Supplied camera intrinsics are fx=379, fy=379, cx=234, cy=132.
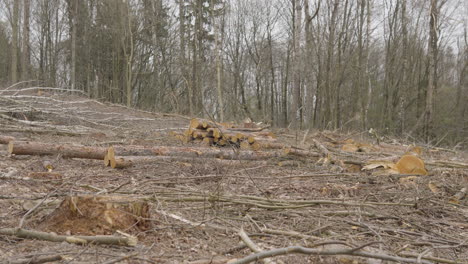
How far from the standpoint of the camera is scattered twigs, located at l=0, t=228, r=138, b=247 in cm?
254

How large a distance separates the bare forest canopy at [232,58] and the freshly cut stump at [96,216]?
1529 cm

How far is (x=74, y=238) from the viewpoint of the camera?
253 cm

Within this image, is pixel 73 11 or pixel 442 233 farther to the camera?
pixel 73 11

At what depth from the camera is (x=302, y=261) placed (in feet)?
8.54

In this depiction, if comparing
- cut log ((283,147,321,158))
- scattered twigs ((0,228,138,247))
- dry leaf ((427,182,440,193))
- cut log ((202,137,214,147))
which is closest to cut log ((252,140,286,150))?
cut log ((202,137,214,147))

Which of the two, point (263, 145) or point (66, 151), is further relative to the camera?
point (263, 145)

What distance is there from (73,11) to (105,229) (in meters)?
22.1

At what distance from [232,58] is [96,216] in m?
24.7

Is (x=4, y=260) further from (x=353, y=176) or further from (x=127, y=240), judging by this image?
(x=353, y=176)

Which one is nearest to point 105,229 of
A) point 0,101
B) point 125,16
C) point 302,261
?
point 302,261

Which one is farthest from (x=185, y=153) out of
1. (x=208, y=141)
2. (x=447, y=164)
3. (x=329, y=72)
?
(x=329, y=72)

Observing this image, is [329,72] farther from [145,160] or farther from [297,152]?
[145,160]

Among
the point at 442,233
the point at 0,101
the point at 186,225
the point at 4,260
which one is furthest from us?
the point at 0,101

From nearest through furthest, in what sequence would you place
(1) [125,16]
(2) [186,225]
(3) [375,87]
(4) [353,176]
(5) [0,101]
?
(2) [186,225]
(4) [353,176]
(5) [0,101]
(1) [125,16]
(3) [375,87]
